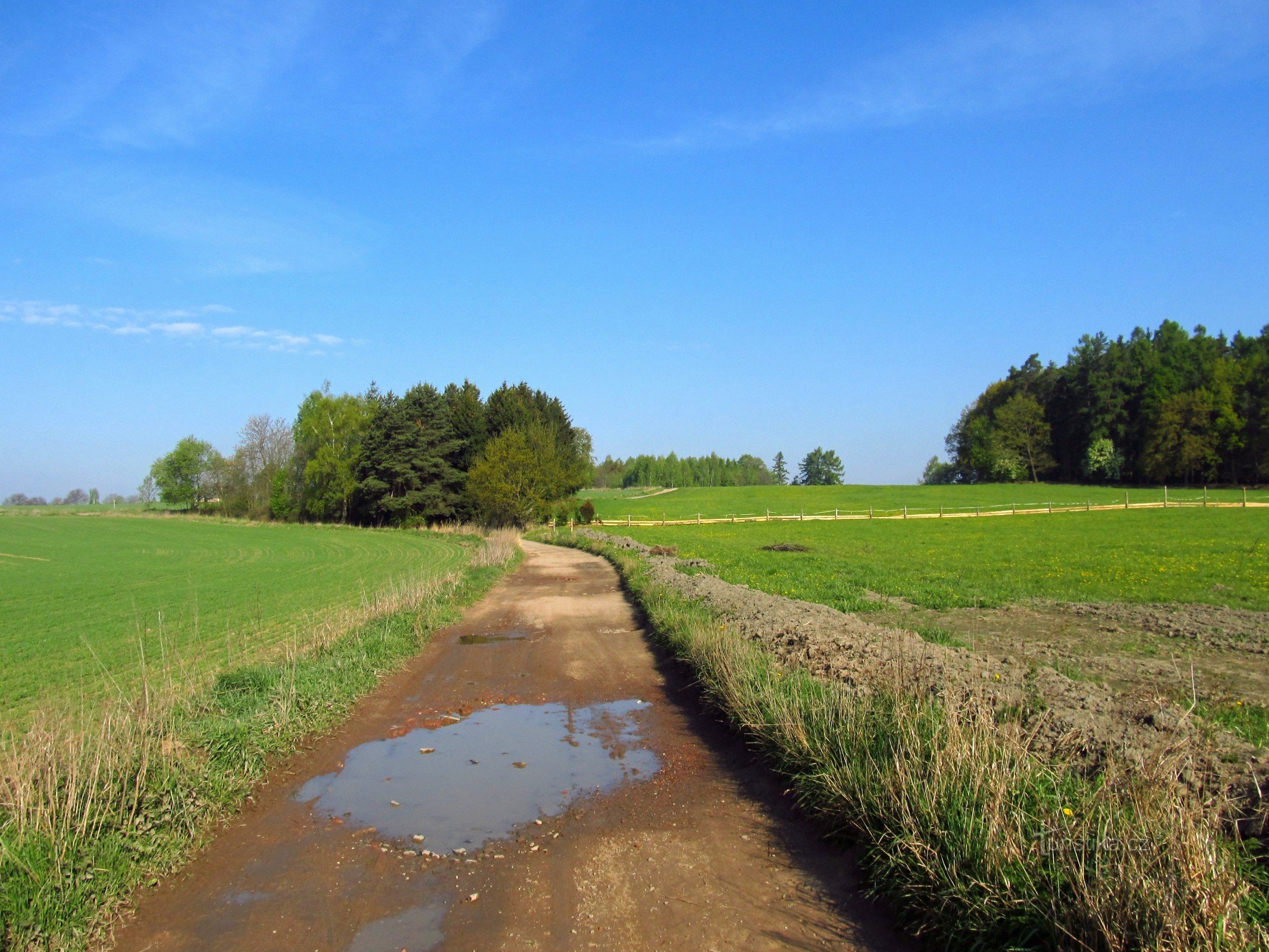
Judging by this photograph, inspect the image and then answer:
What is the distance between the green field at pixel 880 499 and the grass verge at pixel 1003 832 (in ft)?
207

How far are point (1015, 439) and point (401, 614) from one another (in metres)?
105

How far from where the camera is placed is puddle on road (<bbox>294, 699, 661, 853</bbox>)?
242 inches

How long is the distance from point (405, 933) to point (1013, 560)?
26.5m

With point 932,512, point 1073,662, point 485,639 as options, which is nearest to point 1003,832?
point 1073,662

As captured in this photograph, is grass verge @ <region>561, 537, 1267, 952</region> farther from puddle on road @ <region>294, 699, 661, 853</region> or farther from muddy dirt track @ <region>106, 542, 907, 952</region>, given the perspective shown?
puddle on road @ <region>294, 699, 661, 853</region>

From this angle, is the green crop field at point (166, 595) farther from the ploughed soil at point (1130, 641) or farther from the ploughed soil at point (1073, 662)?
the ploughed soil at point (1130, 641)

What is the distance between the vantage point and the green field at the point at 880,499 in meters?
72.4

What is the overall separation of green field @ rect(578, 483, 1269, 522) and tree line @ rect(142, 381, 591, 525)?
11.5 m

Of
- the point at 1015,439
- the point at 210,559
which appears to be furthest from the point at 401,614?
the point at 1015,439

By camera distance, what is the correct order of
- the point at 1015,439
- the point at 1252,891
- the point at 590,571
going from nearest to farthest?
the point at 1252,891, the point at 590,571, the point at 1015,439

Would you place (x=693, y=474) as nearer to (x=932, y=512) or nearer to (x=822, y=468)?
(x=822, y=468)

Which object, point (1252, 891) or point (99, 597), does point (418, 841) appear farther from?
point (99, 597)

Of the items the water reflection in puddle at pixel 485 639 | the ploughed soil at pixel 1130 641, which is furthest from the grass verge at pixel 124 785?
the ploughed soil at pixel 1130 641

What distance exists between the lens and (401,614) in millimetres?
15227
